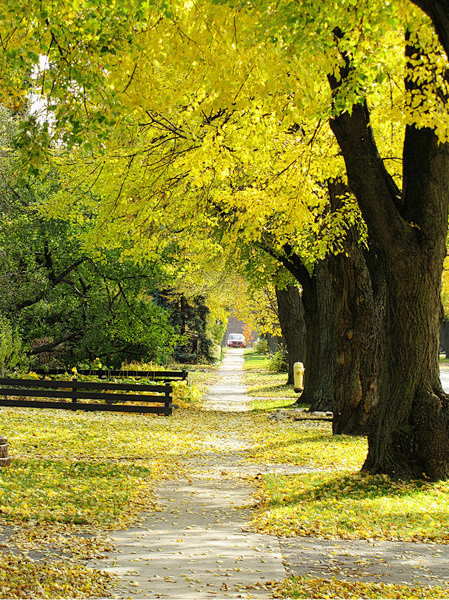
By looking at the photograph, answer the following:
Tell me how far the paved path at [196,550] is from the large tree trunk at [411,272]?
2.30m

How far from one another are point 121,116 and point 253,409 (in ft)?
52.7

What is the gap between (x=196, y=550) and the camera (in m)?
6.88

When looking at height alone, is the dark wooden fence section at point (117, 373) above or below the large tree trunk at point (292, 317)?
below

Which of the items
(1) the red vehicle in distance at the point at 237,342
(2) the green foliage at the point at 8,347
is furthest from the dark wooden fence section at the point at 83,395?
(1) the red vehicle in distance at the point at 237,342

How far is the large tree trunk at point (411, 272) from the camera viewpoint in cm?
1005

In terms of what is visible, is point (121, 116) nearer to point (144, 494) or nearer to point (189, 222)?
point (144, 494)

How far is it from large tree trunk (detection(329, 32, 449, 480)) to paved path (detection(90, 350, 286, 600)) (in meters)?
2.30

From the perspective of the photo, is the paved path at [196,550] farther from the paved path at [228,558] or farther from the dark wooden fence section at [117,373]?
the dark wooden fence section at [117,373]

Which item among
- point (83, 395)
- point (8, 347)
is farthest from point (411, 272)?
point (8, 347)

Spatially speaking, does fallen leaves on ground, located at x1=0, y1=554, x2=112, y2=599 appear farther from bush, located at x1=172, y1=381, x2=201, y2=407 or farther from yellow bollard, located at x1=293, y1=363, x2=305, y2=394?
yellow bollard, located at x1=293, y1=363, x2=305, y2=394

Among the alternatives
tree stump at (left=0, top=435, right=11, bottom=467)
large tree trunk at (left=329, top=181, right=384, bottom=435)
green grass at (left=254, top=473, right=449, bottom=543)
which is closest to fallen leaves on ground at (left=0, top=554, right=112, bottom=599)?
green grass at (left=254, top=473, right=449, bottom=543)

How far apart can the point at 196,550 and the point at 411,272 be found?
5011 mm

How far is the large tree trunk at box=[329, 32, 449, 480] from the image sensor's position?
10.1m

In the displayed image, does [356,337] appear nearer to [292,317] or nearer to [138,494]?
[138,494]
